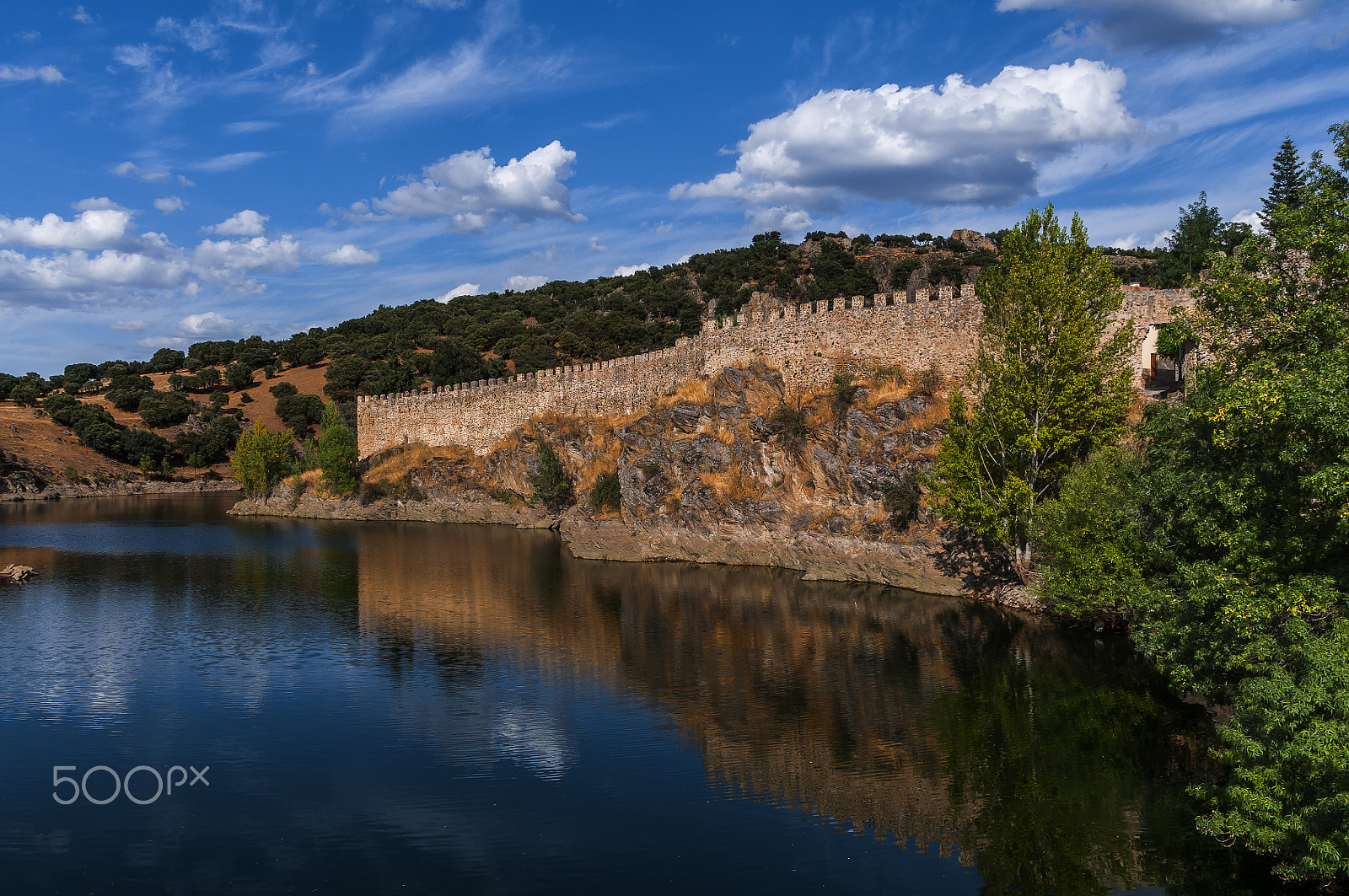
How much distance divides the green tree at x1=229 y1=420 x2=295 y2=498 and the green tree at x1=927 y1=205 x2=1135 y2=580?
61041 millimetres

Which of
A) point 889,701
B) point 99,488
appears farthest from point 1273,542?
point 99,488

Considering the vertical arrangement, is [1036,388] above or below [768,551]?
above

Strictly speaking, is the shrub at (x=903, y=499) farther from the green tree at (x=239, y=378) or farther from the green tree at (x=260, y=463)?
the green tree at (x=239, y=378)

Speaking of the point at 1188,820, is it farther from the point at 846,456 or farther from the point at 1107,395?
the point at 846,456

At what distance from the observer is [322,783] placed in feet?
56.1

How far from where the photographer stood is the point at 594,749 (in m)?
19.1

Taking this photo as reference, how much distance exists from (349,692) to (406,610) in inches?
425

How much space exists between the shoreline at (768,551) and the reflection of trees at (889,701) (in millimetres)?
1065

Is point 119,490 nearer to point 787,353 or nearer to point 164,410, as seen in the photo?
point 164,410

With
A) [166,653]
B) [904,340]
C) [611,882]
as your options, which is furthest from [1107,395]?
[166,653]

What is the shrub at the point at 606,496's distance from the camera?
47000 millimetres

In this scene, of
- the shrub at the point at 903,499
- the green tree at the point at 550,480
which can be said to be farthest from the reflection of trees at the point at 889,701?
the green tree at the point at 550,480

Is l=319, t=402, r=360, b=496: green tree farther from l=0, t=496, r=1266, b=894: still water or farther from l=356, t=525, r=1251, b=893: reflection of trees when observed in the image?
l=0, t=496, r=1266, b=894: still water

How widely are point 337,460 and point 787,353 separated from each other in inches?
1705
